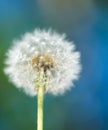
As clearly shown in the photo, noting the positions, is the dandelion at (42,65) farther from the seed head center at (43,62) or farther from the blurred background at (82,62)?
the blurred background at (82,62)

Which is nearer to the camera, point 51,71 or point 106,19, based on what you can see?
point 51,71

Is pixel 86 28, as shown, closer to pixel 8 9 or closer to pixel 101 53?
pixel 101 53

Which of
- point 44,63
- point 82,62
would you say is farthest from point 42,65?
point 82,62

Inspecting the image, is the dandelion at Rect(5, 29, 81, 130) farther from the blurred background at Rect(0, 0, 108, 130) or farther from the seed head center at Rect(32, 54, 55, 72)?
the blurred background at Rect(0, 0, 108, 130)

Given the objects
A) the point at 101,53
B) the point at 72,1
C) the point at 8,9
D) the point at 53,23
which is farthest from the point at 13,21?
the point at 101,53

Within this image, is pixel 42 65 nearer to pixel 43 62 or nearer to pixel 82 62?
pixel 43 62

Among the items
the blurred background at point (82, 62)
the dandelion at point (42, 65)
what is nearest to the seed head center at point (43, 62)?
the dandelion at point (42, 65)
